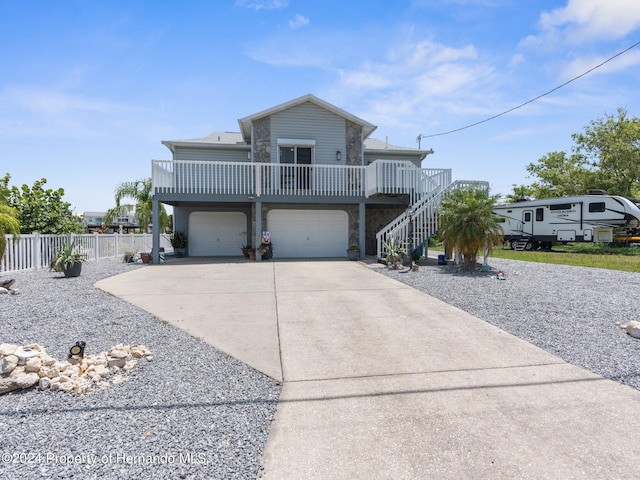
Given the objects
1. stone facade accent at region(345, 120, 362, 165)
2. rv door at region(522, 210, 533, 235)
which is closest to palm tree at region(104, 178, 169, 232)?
stone facade accent at region(345, 120, 362, 165)

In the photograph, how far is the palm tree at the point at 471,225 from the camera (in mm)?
9672

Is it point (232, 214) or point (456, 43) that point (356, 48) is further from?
point (232, 214)

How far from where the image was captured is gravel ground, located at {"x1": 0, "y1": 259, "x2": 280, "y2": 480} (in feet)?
7.04

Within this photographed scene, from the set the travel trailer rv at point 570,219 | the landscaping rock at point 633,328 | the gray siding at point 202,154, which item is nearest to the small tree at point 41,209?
the gray siding at point 202,154

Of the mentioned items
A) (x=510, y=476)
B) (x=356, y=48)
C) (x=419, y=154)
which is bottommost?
(x=510, y=476)

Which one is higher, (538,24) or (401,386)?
(538,24)

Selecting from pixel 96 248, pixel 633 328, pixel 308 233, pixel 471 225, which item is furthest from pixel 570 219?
pixel 96 248

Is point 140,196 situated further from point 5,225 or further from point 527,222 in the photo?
point 527,222

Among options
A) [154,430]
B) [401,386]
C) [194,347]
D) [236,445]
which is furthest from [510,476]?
[194,347]

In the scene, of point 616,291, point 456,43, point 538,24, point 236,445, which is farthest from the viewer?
point 456,43

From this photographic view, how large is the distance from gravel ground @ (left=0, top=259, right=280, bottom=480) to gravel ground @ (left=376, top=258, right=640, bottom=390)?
355cm

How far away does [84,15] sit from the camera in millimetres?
7422

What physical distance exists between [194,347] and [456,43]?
11634mm

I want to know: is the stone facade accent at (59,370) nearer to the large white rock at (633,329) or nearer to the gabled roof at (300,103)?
the large white rock at (633,329)
